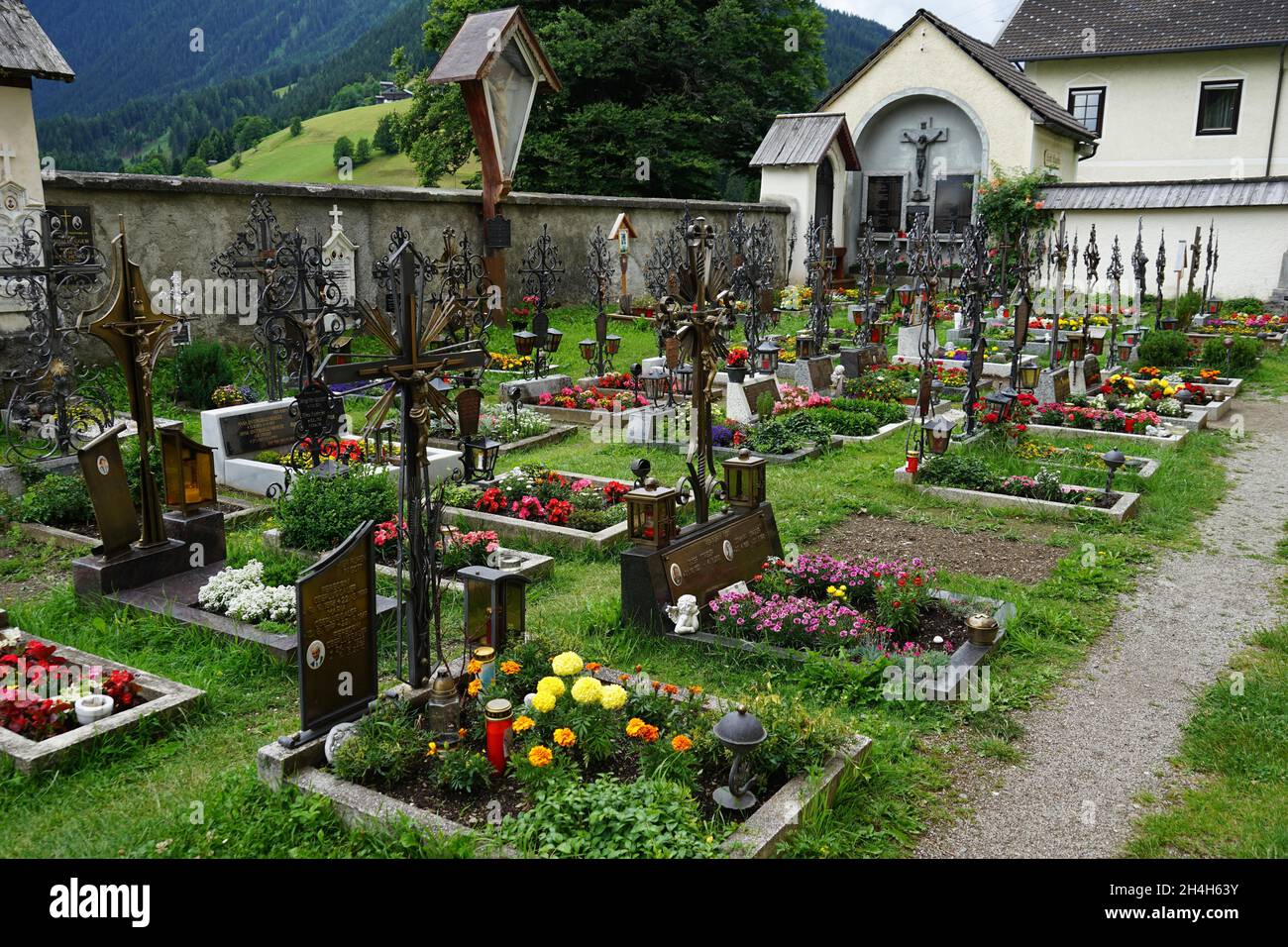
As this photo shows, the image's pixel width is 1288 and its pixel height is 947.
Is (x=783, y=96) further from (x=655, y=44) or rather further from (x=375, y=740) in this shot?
(x=375, y=740)

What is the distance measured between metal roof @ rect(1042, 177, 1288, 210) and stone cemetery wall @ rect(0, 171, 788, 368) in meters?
11.7

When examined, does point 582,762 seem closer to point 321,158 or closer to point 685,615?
point 685,615

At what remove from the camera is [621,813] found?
4441 millimetres

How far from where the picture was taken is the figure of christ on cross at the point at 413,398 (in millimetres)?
5445

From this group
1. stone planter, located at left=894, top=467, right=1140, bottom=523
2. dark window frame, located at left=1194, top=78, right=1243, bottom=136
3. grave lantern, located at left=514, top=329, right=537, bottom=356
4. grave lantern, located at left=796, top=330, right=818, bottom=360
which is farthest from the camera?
dark window frame, located at left=1194, top=78, right=1243, bottom=136

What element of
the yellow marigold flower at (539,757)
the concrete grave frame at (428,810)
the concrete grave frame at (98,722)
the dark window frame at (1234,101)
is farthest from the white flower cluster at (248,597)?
the dark window frame at (1234,101)

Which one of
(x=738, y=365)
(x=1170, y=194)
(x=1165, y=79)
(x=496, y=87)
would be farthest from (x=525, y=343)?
(x=1165, y=79)

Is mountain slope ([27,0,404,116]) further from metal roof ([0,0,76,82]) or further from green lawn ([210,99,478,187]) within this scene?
metal roof ([0,0,76,82])

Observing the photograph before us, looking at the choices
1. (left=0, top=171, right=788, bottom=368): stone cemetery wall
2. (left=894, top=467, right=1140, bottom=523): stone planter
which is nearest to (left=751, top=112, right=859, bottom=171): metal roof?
(left=0, top=171, right=788, bottom=368): stone cemetery wall

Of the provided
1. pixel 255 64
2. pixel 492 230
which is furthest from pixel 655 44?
pixel 255 64

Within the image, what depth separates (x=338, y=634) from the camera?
5355mm

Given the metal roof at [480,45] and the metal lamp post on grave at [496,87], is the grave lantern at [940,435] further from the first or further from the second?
the metal roof at [480,45]

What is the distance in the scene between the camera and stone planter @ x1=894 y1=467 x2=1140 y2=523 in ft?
32.1
